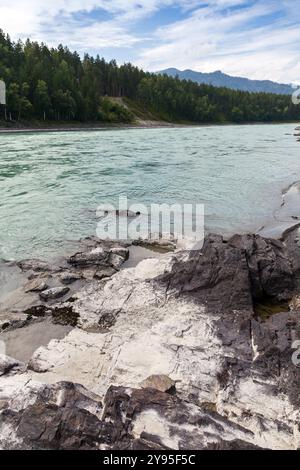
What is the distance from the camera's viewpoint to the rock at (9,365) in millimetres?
8627

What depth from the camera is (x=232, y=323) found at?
9.88 meters

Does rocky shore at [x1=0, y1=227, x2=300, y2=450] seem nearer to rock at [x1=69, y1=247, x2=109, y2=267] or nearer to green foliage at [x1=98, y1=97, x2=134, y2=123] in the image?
rock at [x1=69, y1=247, x2=109, y2=267]

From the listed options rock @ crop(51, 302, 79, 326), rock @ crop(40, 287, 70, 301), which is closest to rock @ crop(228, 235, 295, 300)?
rock @ crop(51, 302, 79, 326)

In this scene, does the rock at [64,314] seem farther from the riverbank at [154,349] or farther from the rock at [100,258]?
the rock at [100,258]

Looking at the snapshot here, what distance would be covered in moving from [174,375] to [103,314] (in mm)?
3595

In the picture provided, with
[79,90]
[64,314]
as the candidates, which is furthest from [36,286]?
[79,90]

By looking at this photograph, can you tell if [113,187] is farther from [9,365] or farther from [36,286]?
[9,365]

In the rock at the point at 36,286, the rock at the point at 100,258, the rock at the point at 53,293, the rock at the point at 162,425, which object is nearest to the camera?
the rock at the point at 162,425

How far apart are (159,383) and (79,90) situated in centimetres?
13483

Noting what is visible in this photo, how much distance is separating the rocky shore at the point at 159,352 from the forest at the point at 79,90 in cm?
10025

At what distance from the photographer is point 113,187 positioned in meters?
30.8

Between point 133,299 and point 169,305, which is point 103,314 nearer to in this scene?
point 133,299

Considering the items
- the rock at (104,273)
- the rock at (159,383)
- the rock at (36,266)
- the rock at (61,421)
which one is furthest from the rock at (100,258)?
the rock at (61,421)
